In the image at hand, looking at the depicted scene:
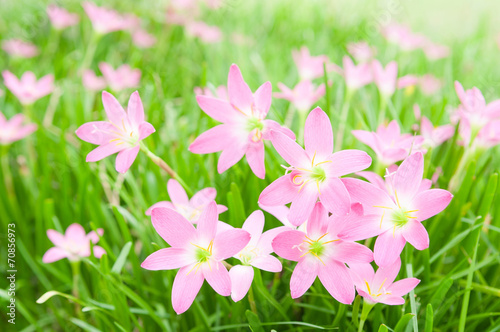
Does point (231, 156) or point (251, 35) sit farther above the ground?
point (251, 35)

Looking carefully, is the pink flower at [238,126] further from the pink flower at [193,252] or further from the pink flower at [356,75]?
the pink flower at [356,75]

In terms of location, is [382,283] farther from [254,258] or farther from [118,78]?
[118,78]

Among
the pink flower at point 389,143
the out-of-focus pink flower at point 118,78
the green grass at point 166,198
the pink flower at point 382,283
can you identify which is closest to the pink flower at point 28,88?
the green grass at point 166,198

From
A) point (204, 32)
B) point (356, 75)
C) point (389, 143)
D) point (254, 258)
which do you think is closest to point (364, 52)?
point (356, 75)

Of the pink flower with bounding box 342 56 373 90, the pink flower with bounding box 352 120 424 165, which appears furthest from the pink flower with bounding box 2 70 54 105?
the pink flower with bounding box 352 120 424 165

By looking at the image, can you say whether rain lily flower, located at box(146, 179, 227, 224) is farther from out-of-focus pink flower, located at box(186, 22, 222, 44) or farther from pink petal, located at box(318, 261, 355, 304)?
out-of-focus pink flower, located at box(186, 22, 222, 44)

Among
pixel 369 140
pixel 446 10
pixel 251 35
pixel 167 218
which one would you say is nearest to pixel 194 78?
pixel 251 35

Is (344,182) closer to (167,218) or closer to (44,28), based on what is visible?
(167,218)
